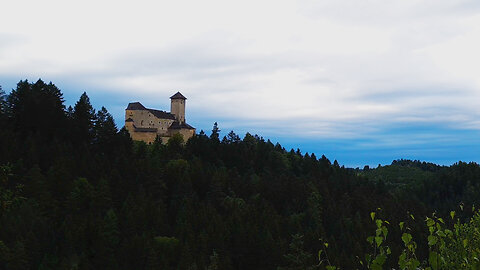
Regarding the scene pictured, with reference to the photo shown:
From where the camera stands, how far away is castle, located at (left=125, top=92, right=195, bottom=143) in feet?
463

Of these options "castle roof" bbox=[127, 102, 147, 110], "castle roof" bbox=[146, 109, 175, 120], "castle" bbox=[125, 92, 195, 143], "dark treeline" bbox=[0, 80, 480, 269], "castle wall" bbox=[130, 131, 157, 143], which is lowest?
"dark treeline" bbox=[0, 80, 480, 269]

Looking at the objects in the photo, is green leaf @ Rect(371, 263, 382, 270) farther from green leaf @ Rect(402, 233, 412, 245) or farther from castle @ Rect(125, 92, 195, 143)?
castle @ Rect(125, 92, 195, 143)

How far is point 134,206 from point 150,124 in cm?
5740

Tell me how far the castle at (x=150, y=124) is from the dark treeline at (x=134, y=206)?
7.32 m

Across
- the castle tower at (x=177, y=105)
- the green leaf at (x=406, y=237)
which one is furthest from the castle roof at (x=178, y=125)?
the green leaf at (x=406, y=237)

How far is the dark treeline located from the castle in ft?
24.0

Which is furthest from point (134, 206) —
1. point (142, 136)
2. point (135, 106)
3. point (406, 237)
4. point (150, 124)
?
point (406, 237)

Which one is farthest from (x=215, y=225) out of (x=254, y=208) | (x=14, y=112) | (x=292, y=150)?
(x=292, y=150)

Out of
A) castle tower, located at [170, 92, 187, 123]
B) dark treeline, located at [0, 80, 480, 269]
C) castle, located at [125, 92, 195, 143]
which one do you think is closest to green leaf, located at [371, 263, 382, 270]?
dark treeline, located at [0, 80, 480, 269]

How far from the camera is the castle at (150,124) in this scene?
141m

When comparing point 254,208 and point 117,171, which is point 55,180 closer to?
point 117,171

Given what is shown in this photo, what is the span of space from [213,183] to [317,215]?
93.8ft

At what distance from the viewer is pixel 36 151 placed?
91875 millimetres

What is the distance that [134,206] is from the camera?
87375mm
